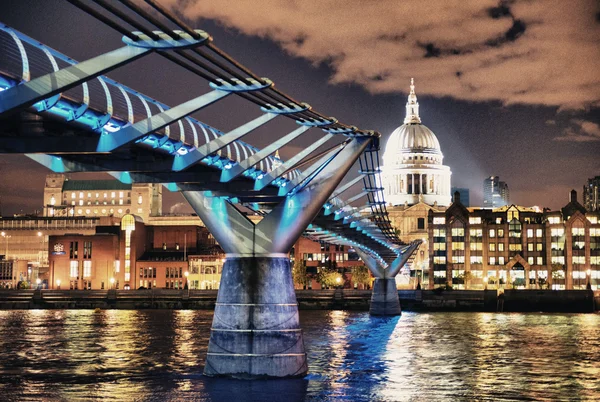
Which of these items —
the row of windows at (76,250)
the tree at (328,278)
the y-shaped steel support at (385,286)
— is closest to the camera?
the y-shaped steel support at (385,286)

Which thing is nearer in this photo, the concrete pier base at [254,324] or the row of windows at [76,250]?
the concrete pier base at [254,324]

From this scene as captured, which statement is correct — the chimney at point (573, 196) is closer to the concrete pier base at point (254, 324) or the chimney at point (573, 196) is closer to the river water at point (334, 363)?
the river water at point (334, 363)

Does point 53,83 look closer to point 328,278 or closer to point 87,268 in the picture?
point 328,278

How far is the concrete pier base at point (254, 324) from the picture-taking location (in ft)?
123

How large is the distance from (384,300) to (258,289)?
70885 millimetres

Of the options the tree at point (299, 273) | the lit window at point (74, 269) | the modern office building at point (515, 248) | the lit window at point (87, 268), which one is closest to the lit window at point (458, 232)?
the modern office building at point (515, 248)

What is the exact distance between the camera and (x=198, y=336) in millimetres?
70125

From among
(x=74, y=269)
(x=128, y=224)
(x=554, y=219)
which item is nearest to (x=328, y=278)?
(x=128, y=224)

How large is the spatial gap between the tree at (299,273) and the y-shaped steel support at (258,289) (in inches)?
4692

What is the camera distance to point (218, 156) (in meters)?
35.3

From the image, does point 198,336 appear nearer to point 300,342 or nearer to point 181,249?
point 300,342

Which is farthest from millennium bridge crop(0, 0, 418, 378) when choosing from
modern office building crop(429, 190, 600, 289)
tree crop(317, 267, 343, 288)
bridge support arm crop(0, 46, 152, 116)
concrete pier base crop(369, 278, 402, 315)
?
modern office building crop(429, 190, 600, 289)

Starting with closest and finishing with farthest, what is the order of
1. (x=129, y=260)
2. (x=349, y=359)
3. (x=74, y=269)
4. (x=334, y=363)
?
(x=334, y=363), (x=349, y=359), (x=74, y=269), (x=129, y=260)

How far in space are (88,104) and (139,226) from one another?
144m
